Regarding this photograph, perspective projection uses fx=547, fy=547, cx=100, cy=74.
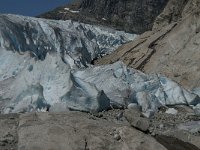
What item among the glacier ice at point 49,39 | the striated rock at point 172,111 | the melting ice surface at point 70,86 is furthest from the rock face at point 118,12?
the striated rock at point 172,111

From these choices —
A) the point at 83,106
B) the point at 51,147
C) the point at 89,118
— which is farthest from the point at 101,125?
the point at 83,106

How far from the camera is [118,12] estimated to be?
105250mm

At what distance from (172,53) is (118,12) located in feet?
265

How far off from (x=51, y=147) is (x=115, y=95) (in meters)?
8.66

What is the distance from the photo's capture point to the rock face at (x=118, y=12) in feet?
325

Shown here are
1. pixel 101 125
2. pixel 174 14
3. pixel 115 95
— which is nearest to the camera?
pixel 101 125

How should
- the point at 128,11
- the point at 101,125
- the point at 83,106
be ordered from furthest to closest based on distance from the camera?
the point at 128,11
the point at 83,106
the point at 101,125

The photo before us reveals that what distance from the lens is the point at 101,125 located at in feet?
30.9

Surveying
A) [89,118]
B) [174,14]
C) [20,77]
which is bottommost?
[174,14]

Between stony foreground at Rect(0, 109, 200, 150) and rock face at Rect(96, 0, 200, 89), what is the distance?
1305 cm

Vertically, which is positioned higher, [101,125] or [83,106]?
[101,125]

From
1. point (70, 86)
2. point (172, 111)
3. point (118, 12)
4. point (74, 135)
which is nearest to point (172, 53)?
point (172, 111)

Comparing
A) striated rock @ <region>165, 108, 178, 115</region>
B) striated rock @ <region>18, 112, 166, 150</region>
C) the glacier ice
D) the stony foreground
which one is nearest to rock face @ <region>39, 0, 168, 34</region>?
the glacier ice

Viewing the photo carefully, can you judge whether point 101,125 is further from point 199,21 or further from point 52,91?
point 199,21
